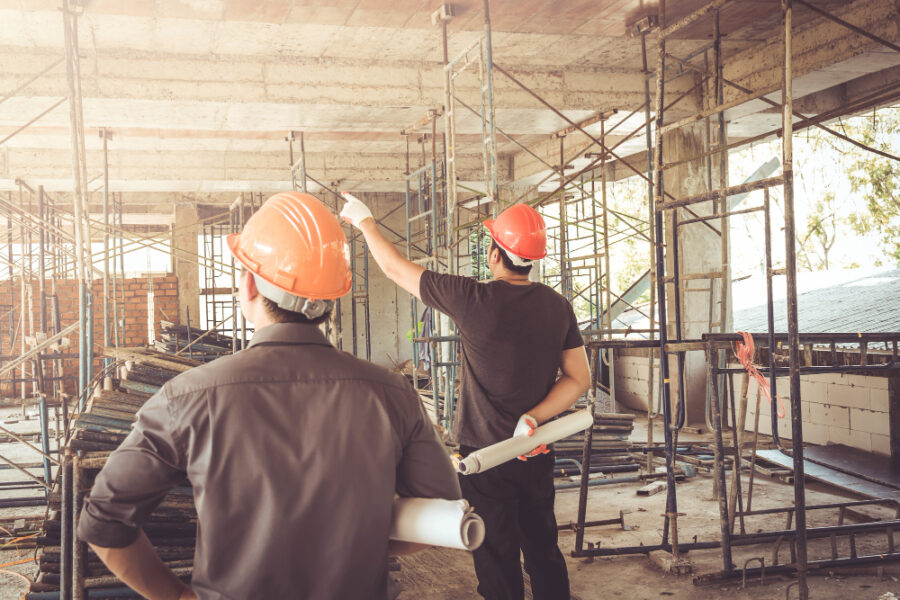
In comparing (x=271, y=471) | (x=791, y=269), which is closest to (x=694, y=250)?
(x=791, y=269)

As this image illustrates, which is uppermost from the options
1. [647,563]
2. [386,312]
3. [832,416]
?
[386,312]

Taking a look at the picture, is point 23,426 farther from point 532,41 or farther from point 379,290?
point 532,41

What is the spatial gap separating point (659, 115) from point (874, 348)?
4.74 metres

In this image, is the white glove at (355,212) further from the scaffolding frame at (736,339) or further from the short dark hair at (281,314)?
the scaffolding frame at (736,339)

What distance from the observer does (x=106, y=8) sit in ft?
22.8

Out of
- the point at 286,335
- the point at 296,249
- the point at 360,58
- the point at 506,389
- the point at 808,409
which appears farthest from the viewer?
the point at 808,409

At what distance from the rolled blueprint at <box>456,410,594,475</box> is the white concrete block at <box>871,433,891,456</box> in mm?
5866

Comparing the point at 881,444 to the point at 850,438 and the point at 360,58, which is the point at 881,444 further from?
the point at 360,58

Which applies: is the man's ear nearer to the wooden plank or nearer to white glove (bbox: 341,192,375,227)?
white glove (bbox: 341,192,375,227)

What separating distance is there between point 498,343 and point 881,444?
20.7ft

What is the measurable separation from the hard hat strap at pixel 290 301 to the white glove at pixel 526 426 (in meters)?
1.47

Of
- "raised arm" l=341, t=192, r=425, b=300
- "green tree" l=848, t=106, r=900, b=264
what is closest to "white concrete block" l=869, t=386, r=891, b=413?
"raised arm" l=341, t=192, r=425, b=300

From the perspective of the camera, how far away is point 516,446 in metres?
2.89

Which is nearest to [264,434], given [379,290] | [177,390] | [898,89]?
[177,390]
